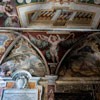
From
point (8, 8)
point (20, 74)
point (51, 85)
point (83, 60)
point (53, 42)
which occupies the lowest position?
point (51, 85)

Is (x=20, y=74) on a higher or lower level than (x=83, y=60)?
lower

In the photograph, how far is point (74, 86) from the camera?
780 centimetres

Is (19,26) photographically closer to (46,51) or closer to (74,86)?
(46,51)

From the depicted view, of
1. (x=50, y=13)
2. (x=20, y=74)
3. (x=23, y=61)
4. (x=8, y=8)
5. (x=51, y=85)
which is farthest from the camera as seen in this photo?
(x=23, y=61)

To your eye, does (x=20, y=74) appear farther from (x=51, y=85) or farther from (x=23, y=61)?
(x=51, y=85)

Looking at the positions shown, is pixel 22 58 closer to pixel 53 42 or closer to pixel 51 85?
pixel 53 42

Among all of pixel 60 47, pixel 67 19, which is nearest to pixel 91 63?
pixel 60 47

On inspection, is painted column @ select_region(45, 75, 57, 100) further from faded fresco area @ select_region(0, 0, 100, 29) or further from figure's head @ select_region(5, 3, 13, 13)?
figure's head @ select_region(5, 3, 13, 13)

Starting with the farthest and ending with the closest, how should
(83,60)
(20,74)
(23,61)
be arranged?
(23,61) < (83,60) < (20,74)

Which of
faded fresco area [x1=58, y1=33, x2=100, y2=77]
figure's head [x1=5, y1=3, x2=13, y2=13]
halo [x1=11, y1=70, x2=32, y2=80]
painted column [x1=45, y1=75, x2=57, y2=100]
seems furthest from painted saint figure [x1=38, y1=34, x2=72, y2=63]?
figure's head [x1=5, y1=3, x2=13, y2=13]

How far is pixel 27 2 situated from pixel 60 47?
2.07 m

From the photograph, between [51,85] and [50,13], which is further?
[51,85]

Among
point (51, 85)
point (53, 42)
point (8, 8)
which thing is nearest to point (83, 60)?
point (53, 42)

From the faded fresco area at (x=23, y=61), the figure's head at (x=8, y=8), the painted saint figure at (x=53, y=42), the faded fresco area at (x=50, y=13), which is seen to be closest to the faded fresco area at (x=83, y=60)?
the painted saint figure at (x=53, y=42)
